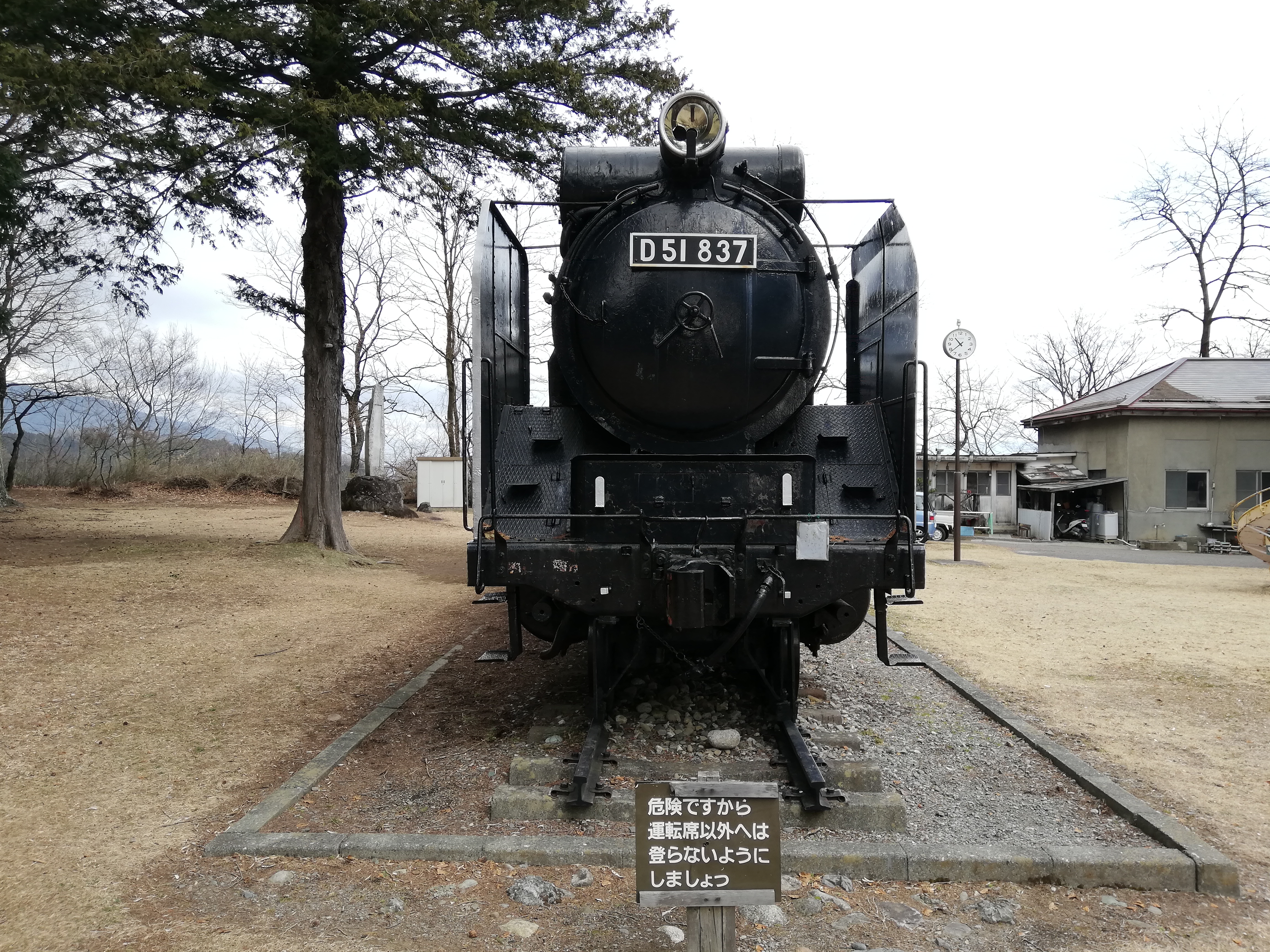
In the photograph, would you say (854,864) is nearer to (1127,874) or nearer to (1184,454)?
(1127,874)

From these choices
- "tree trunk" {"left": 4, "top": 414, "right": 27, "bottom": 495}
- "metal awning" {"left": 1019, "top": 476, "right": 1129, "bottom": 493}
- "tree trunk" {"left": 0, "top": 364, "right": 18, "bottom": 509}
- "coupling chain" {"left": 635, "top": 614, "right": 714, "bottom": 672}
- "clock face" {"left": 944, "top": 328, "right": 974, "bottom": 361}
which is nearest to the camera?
"coupling chain" {"left": 635, "top": 614, "right": 714, "bottom": 672}

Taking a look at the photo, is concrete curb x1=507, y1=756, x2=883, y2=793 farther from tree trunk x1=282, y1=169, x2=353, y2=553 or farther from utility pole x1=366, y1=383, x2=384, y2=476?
utility pole x1=366, y1=383, x2=384, y2=476

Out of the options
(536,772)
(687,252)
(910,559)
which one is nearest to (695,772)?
(536,772)

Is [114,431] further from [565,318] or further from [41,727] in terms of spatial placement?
→ [565,318]

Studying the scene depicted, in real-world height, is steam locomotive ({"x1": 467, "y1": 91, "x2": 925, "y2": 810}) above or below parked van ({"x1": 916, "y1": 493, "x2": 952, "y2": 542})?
above

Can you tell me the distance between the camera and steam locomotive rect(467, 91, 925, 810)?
3797 mm

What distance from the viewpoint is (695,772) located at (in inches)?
150

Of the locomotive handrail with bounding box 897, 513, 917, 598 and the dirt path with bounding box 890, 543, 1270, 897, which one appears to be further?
the dirt path with bounding box 890, 543, 1270, 897

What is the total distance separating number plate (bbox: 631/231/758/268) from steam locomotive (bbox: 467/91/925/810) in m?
0.01

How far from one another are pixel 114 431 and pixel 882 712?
3943 centimetres

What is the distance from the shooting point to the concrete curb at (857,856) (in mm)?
3188

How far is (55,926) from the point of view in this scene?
9.23ft

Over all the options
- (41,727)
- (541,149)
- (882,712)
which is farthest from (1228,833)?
(541,149)

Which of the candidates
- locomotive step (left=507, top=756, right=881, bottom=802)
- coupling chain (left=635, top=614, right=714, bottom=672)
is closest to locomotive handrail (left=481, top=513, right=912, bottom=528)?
coupling chain (left=635, top=614, right=714, bottom=672)
